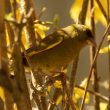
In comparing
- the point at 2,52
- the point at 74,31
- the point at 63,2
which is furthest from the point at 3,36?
the point at 63,2

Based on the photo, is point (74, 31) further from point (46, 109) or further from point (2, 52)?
point (2, 52)

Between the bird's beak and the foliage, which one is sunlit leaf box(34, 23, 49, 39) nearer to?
the foliage

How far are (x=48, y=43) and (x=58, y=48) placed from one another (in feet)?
0.10

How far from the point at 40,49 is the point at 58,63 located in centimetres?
8

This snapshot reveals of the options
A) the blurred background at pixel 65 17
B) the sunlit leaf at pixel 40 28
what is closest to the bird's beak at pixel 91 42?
the sunlit leaf at pixel 40 28

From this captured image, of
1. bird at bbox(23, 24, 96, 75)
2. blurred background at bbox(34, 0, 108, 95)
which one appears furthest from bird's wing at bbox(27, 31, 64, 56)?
blurred background at bbox(34, 0, 108, 95)

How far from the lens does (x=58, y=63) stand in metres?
0.75

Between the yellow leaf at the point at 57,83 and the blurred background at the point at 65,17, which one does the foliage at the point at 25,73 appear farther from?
the blurred background at the point at 65,17

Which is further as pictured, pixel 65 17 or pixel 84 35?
pixel 65 17

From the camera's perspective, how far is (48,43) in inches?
28.7

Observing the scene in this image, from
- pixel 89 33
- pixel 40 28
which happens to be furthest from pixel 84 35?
pixel 40 28

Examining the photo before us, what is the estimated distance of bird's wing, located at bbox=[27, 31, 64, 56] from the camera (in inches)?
26.8

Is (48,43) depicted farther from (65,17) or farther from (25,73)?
(65,17)

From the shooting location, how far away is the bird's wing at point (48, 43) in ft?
2.23
